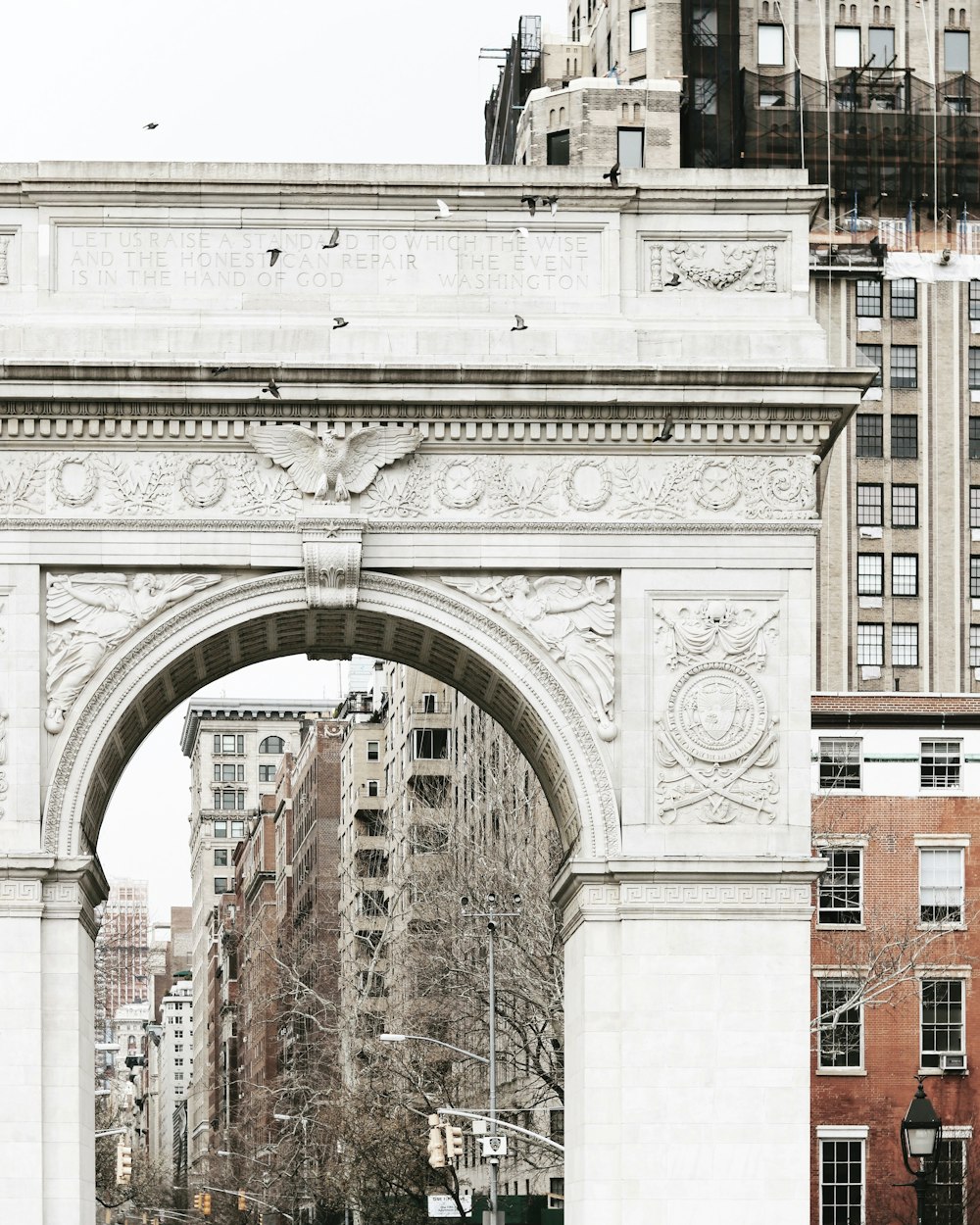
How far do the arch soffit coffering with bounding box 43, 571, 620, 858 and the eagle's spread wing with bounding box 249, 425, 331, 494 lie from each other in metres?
1.15

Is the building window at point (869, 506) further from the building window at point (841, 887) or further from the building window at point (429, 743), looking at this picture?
the building window at point (841, 887)

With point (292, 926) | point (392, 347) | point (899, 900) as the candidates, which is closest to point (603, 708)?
point (392, 347)

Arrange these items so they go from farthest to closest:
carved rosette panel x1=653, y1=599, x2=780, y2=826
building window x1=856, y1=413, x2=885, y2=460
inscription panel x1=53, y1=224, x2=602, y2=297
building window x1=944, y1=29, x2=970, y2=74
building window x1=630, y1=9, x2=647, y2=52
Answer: building window x1=944, y1=29, x2=970, y2=74 → building window x1=630, y1=9, x2=647, y2=52 → building window x1=856, y1=413, x2=885, y2=460 → inscription panel x1=53, y1=224, x2=602, y2=297 → carved rosette panel x1=653, y1=599, x2=780, y2=826

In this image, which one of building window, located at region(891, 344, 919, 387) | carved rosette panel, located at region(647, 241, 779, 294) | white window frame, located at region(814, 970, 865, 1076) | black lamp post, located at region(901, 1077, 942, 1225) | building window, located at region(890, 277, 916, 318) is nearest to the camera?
black lamp post, located at region(901, 1077, 942, 1225)

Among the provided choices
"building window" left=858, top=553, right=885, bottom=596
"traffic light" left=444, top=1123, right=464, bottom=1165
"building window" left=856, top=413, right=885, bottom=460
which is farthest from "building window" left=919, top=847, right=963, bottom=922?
"building window" left=856, top=413, right=885, bottom=460

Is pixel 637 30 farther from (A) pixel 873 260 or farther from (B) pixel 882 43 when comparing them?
(A) pixel 873 260

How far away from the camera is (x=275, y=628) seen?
35.2 metres

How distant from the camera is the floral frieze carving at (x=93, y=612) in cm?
3375

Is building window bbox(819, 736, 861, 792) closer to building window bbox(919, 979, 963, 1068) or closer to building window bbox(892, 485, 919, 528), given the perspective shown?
building window bbox(919, 979, 963, 1068)

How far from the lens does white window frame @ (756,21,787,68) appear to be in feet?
311

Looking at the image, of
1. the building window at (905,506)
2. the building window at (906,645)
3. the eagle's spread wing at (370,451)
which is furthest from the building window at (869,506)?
the eagle's spread wing at (370,451)

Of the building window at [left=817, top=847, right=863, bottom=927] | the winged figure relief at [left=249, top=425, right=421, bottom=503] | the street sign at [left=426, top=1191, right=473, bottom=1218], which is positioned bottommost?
the street sign at [left=426, top=1191, right=473, bottom=1218]

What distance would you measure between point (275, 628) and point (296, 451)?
8.10ft

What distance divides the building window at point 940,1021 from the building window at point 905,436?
31061 millimetres
